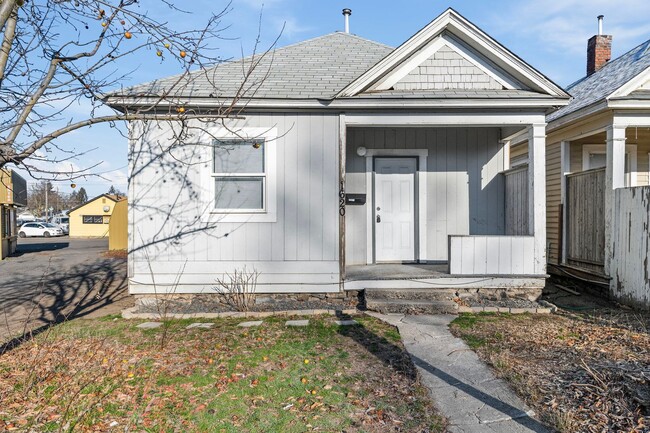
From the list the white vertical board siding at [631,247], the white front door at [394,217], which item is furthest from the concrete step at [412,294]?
the white vertical board siding at [631,247]

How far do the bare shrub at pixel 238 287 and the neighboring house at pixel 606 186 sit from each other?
621cm

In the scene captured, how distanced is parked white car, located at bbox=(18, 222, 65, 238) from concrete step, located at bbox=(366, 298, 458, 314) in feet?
129

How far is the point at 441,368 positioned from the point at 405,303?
89.5 inches

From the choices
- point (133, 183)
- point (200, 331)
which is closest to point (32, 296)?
point (133, 183)

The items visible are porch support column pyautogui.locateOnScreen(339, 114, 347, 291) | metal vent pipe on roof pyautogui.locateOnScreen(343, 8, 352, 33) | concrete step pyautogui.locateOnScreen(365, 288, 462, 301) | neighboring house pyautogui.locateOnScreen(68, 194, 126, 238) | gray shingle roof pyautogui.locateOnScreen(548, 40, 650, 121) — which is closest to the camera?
concrete step pyautogui.locateOnScreen(365, 288, 462, 301)

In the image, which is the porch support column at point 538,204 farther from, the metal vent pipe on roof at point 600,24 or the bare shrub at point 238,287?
the metal vent pipe on roof at point 600,24

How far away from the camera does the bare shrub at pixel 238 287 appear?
6774mm

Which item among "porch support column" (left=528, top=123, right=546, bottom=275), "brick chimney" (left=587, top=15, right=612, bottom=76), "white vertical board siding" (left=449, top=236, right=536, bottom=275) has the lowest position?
"white vertical board siding" (left=449, top=236, right=536, bottom=275)

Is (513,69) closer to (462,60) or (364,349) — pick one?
(462,60)

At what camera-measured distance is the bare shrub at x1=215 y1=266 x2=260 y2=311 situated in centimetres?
677

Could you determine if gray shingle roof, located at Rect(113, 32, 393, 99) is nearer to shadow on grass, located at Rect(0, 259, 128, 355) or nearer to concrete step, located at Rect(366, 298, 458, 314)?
concrete step, located at Rect(366, 298, 458, 314)

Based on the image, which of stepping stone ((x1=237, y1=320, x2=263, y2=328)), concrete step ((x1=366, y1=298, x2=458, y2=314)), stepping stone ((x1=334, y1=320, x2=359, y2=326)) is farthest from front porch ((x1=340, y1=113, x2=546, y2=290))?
stepping stone ((x1=237, y1=320, x2=263, y2=328))

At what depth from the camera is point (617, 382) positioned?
3566mm

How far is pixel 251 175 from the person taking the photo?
23.2ft
